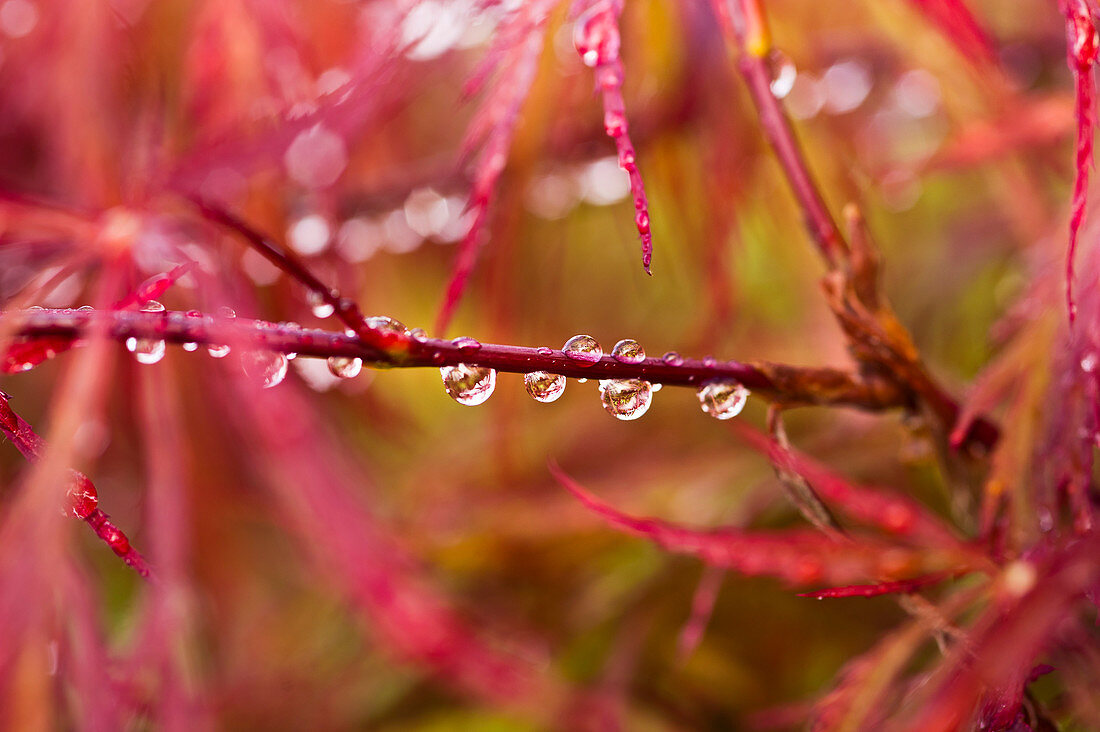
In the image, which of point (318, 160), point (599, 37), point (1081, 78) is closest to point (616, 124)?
point (599, 37)

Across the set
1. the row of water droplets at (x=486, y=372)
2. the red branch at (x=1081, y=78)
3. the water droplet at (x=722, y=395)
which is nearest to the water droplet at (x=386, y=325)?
the row of water droplets at (x=486, y=372)

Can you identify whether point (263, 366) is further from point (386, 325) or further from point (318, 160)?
point (318, 160)

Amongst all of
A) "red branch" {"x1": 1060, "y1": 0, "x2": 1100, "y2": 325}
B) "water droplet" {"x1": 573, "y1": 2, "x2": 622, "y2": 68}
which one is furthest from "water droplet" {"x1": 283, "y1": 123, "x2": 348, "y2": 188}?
"red branch" {"x1": 1060, "y1": 0, "x2": 1100, "y2": 325}

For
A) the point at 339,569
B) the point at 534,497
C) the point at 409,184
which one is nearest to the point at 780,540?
the point at 339,569

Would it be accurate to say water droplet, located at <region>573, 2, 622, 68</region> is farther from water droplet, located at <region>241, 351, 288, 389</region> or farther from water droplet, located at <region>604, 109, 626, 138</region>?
water droplet, located at <region>241, 351, 288, 389</region>

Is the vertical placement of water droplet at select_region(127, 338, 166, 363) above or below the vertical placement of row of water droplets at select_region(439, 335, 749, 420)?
above

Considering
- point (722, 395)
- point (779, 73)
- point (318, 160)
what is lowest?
point (722, 395)
